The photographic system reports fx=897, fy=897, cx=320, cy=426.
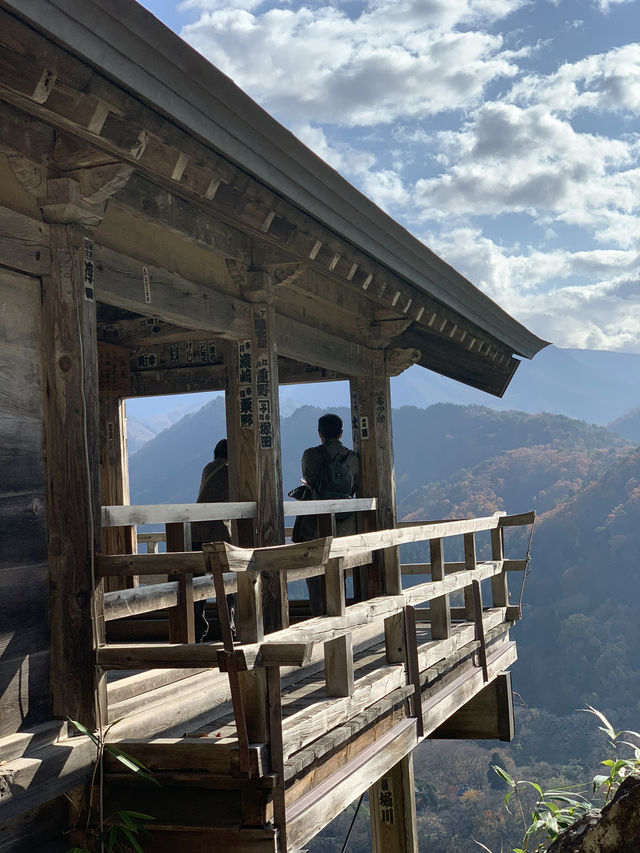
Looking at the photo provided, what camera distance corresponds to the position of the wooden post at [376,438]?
8.94 metres

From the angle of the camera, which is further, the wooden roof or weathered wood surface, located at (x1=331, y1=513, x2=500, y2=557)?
weathered wood surface, located at (x1=331, y1=513, x2=500, y2=557)

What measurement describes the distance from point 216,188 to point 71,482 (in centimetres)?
168

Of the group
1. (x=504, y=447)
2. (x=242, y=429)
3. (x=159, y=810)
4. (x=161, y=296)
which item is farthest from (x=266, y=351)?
(x=504, y=447)

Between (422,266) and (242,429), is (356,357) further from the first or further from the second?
(242,429)

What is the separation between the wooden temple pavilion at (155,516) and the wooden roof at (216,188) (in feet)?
0.05

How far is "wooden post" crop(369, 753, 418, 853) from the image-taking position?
24.5 feet

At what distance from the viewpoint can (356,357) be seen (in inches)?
344

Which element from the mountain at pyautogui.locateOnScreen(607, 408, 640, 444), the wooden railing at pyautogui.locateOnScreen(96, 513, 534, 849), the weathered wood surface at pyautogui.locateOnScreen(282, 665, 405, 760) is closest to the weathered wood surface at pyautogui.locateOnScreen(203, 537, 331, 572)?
the wooden railing at pyautogui.locateOnScreen(96, 513, 534, 849)

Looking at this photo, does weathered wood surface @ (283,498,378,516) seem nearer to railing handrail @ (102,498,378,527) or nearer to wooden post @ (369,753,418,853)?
railing handrail @ (102,498,378,527)

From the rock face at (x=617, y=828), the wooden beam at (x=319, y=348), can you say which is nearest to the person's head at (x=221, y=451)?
the wooden beam at (x=319, y=348)

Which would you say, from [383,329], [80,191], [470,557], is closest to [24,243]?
[80,191]

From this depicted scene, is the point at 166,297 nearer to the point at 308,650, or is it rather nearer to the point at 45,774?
the point at 308,650

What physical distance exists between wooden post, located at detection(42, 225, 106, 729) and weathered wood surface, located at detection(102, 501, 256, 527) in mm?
138

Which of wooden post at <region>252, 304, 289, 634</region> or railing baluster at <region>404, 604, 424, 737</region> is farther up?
wooden post at <region>252, 304, 289, 634</region>
